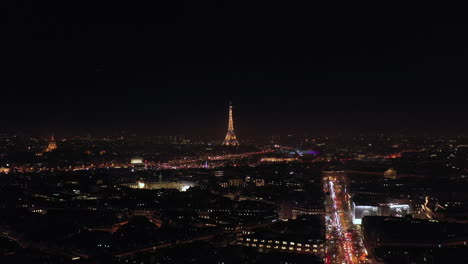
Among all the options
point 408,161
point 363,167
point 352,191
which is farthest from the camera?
point 408,161

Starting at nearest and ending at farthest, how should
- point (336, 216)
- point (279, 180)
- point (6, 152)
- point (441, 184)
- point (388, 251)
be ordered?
point (388, 251) < point (336, 216) < point (441, 184) < point (279, 180) < point (6, 152)

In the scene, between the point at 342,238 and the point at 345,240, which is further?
the point at 342,238

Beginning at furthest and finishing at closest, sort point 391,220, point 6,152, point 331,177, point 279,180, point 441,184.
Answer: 1. point 6,152
2. point 331,177
3. point 279,180
4. point 441,184
5. point 391,220

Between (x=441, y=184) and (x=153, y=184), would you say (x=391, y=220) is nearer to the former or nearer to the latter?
(x=441, y=184)

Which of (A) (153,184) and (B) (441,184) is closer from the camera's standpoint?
(B) (441,184)

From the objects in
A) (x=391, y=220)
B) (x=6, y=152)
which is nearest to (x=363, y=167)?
(x=391, y=220)

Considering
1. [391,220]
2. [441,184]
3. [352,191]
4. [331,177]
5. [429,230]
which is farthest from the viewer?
[331,177]

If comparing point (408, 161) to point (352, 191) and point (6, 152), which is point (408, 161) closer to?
point (352, 191)

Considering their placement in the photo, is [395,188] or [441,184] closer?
[395,188]

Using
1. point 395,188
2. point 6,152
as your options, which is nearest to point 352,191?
point 395,188
